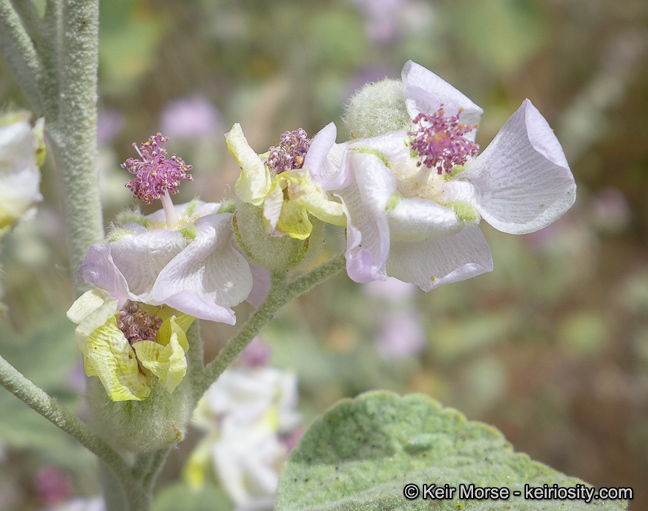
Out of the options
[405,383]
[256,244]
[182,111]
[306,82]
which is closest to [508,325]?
[405,383]

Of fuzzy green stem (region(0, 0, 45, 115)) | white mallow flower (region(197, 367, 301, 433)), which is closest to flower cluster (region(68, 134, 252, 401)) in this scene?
fuzzy green stem (region(0, 0, 45, 115))

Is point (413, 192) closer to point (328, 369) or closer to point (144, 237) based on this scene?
point (144, 237)

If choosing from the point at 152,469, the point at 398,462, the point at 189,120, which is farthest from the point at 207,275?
the point at 189,120

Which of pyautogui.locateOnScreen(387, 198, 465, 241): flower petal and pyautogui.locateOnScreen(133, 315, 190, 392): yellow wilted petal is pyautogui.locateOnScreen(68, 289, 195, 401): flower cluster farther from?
pyautogui.locateOnScreen(387, 198, 465, 241): flower petal

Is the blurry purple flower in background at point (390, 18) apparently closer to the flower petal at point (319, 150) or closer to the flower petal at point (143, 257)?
the flower petal at point (319, 150)

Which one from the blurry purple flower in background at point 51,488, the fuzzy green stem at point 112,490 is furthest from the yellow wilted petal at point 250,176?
the blurry purple flower in background at point 51,488
